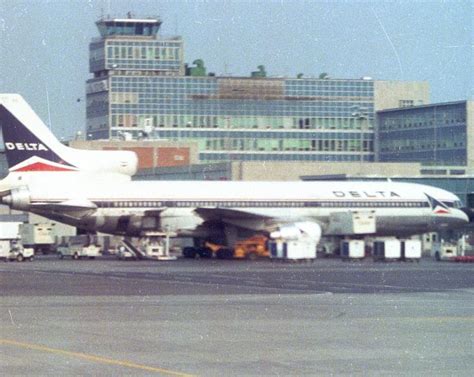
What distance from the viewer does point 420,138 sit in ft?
450

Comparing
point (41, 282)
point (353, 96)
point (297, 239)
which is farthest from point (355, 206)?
point (353, 96)

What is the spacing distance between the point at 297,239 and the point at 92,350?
162 feet

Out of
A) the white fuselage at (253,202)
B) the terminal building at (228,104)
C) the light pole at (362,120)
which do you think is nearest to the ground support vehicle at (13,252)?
the white fuselage at (253,202)

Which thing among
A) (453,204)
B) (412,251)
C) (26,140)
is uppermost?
(26,140)

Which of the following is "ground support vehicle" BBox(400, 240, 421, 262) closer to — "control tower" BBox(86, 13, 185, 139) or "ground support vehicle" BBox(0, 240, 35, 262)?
"ground support vehicle" BBox(0, 240, 35, 262)

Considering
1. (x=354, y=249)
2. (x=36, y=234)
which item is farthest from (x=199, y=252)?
(x=36, y=234)

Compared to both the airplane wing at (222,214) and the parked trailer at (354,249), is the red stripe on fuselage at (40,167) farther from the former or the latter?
the parked trailer at (354,249)

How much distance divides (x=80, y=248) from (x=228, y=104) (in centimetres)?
7439

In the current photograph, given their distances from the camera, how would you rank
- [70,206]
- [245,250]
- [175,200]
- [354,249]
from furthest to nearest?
[245,250], [175,200], [354,249], [70,206]

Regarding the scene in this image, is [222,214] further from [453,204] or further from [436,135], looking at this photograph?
[436,135]

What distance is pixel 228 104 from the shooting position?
499ft

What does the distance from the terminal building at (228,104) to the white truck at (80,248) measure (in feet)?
213

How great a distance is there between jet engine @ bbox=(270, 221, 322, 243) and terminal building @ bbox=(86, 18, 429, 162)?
73.3m

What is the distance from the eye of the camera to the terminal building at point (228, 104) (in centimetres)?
15000
